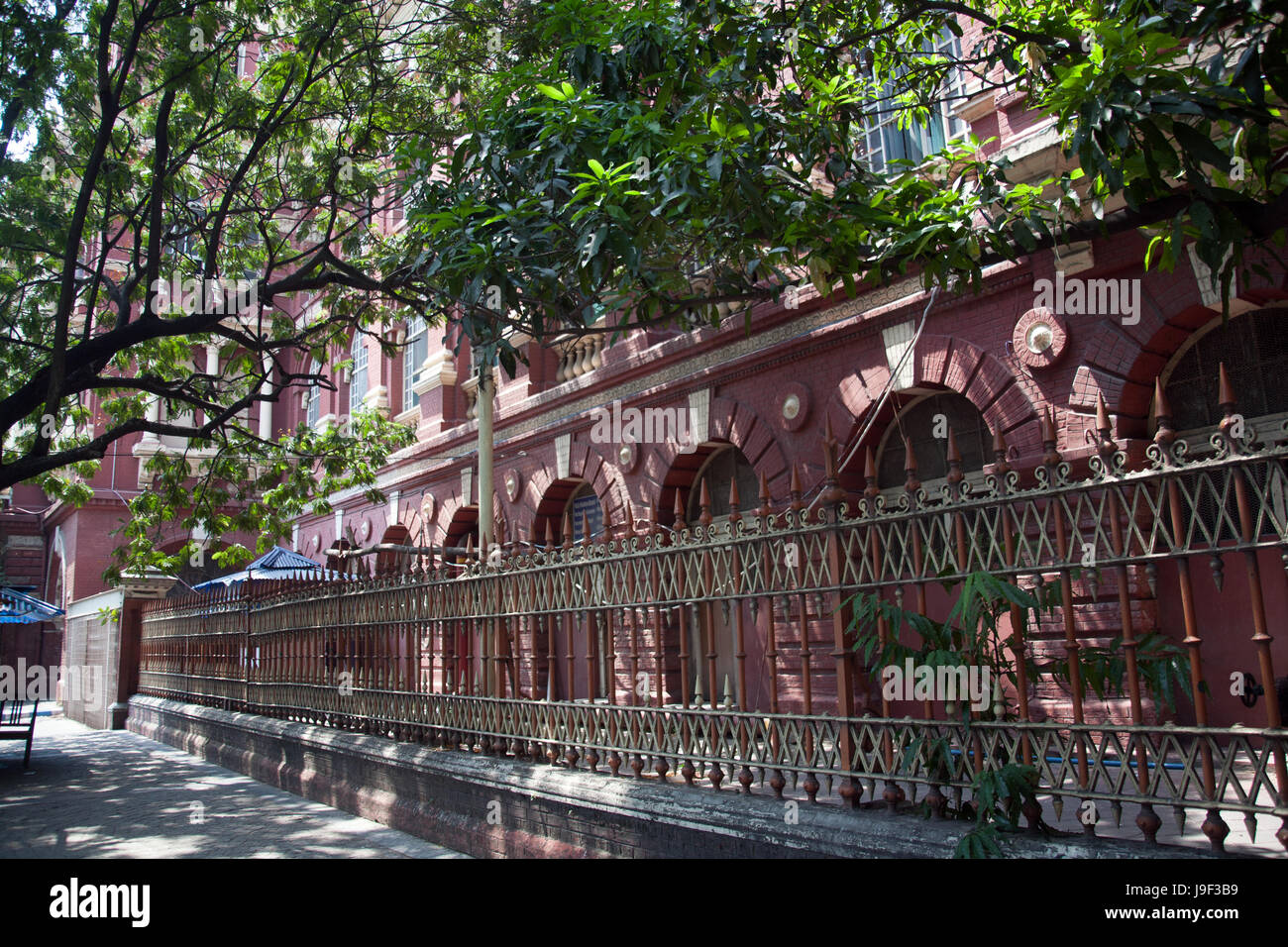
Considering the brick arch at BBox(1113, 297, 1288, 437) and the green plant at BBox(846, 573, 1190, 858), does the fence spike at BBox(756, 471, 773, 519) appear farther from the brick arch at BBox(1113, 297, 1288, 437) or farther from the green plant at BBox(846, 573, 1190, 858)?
the brick arch at BBox(1113, 297, 1288, 437)

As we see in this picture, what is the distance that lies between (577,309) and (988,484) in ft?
13.3

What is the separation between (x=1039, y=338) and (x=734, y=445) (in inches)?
170

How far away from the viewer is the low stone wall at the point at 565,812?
427 cm

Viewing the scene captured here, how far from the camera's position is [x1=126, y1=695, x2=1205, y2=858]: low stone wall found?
4.27 meters

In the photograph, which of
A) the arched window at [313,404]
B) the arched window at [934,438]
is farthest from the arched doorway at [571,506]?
the arched window at [313,404]

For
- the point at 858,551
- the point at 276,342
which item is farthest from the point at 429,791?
the point at 276,342

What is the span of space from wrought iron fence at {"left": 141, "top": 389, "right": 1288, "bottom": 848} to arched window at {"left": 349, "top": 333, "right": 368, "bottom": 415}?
46.9 feet

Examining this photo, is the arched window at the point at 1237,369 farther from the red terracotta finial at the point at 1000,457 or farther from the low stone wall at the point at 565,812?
the low stone wall at the point at 565,812

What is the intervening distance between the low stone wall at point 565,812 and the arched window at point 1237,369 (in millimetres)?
5546

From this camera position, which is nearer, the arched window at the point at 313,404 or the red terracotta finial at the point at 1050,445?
the red terracotta finial at the point at 1050,445

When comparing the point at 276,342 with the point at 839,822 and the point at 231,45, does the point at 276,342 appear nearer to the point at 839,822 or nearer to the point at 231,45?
the point at 231,45

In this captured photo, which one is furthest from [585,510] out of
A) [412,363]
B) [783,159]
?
[783,159]

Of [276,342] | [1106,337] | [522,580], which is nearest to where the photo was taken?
[522,580]

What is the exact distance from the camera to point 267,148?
501 inches
